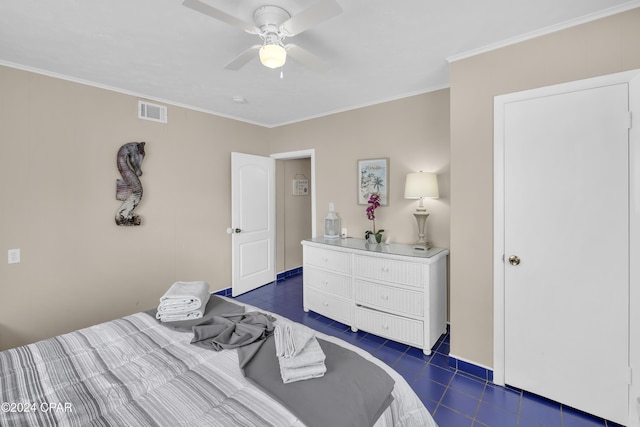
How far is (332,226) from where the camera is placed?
3.62 metres

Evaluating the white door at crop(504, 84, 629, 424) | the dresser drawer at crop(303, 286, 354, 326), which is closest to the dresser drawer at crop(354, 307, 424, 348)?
the dresser drawer at crop(303, 286, 354, 326)

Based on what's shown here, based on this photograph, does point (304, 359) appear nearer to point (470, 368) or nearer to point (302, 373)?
point (302, 373)

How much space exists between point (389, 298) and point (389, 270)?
27cm

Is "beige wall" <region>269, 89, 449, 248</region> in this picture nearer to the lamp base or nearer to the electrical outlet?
the lamp base

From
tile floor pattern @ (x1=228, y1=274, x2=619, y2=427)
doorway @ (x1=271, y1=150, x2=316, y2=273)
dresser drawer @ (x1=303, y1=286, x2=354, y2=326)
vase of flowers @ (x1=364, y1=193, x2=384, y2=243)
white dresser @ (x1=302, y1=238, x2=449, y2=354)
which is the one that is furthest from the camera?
doorway @ (x1=271, y1=150, x2=316, y2=273)

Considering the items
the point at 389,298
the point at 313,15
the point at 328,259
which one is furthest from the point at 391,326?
the point at 313,15

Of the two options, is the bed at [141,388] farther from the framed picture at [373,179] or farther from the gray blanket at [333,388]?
the framed picture at [373,179]

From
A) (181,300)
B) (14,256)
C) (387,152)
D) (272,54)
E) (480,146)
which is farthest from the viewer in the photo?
(387,152)

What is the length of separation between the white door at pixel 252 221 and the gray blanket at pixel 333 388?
8.80 ft

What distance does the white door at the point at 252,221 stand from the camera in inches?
155

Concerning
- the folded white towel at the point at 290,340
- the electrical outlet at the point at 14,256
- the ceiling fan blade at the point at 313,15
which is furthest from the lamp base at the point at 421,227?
the electrical outlet at the point at 14,256

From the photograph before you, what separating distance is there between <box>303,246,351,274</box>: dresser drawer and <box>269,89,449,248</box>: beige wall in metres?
0.58

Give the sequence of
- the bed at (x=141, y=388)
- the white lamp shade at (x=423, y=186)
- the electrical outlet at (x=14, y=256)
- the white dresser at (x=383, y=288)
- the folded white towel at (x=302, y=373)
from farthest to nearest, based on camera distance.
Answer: the white lamp shade at (x=423, y=186), the white dresser at (x=383, y=288), the electrical outlet at (x=14, y=256), the folded white towel at (x=302, y=373), the bed at (x=141, y=388)

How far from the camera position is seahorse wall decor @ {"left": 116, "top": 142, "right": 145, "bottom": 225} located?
295 cm
